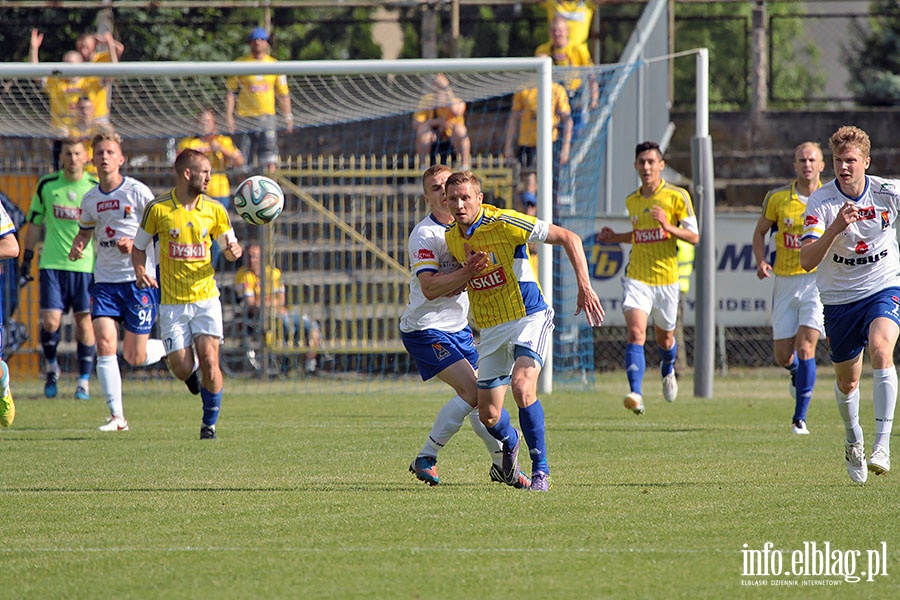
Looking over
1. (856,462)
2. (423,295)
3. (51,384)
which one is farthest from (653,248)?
(51,384)

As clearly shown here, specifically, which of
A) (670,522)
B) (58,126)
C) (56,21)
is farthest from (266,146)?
(670,522)

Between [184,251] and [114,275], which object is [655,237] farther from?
[114,275]

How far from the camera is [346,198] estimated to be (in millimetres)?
17047

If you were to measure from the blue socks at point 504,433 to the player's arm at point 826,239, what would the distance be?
1944 mm

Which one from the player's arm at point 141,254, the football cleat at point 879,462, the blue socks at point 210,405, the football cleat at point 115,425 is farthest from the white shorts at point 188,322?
the football cleat at point 879,462

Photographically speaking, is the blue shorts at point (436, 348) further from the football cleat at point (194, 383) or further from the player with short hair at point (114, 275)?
the player with short hair at point (114, 275)

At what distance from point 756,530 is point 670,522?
1.44 ft

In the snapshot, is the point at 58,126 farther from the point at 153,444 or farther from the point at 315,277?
the point at 153,444

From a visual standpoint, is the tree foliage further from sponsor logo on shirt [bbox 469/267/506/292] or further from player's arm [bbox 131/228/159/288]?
sponsor logo on shirt [bbox 469/267/506/292]

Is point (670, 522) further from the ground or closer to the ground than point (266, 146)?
closer to the ground

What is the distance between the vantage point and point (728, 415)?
11.8 meters

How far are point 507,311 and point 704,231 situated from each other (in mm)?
7050

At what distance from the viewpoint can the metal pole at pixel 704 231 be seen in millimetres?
13883

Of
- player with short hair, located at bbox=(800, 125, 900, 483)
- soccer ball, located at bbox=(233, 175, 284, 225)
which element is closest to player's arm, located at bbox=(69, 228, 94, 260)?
soccer ball, located at bbox=(233, 175, 284, 225)
